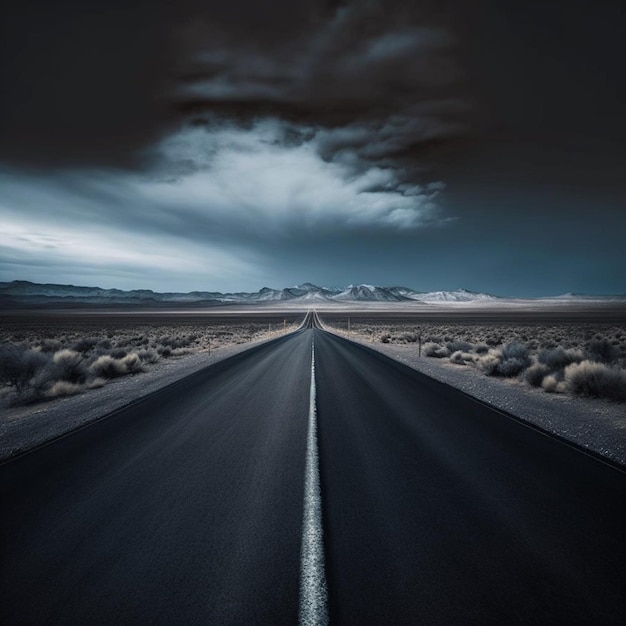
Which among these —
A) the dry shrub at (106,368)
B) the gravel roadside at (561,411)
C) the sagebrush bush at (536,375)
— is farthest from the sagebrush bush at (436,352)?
the dry shrub at (106,368)

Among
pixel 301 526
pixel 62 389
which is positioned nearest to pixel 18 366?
pixel 62 389

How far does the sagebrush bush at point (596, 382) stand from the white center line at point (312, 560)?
9022mm

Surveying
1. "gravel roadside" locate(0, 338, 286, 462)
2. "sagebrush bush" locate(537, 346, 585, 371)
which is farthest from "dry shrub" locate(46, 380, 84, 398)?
"sagebrush bush" locate(537, 346, 585, 371)

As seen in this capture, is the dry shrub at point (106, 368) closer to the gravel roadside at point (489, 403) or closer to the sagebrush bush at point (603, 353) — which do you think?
the gravel roadside at point (489, 403)

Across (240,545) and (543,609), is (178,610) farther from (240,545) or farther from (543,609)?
(543,609)

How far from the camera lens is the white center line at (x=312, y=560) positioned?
96.3 inches

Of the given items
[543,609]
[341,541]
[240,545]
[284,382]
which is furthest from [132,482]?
[284,382]

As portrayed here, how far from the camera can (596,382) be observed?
9.69 metres

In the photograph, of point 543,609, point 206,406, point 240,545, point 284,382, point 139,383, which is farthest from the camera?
point 139,383

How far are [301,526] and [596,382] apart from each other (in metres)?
10.0

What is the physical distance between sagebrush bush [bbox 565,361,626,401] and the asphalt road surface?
4609 millimetres

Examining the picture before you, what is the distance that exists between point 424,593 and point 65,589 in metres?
2.79

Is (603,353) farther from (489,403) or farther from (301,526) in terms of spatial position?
(301,526)

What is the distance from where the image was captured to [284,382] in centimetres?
1145
